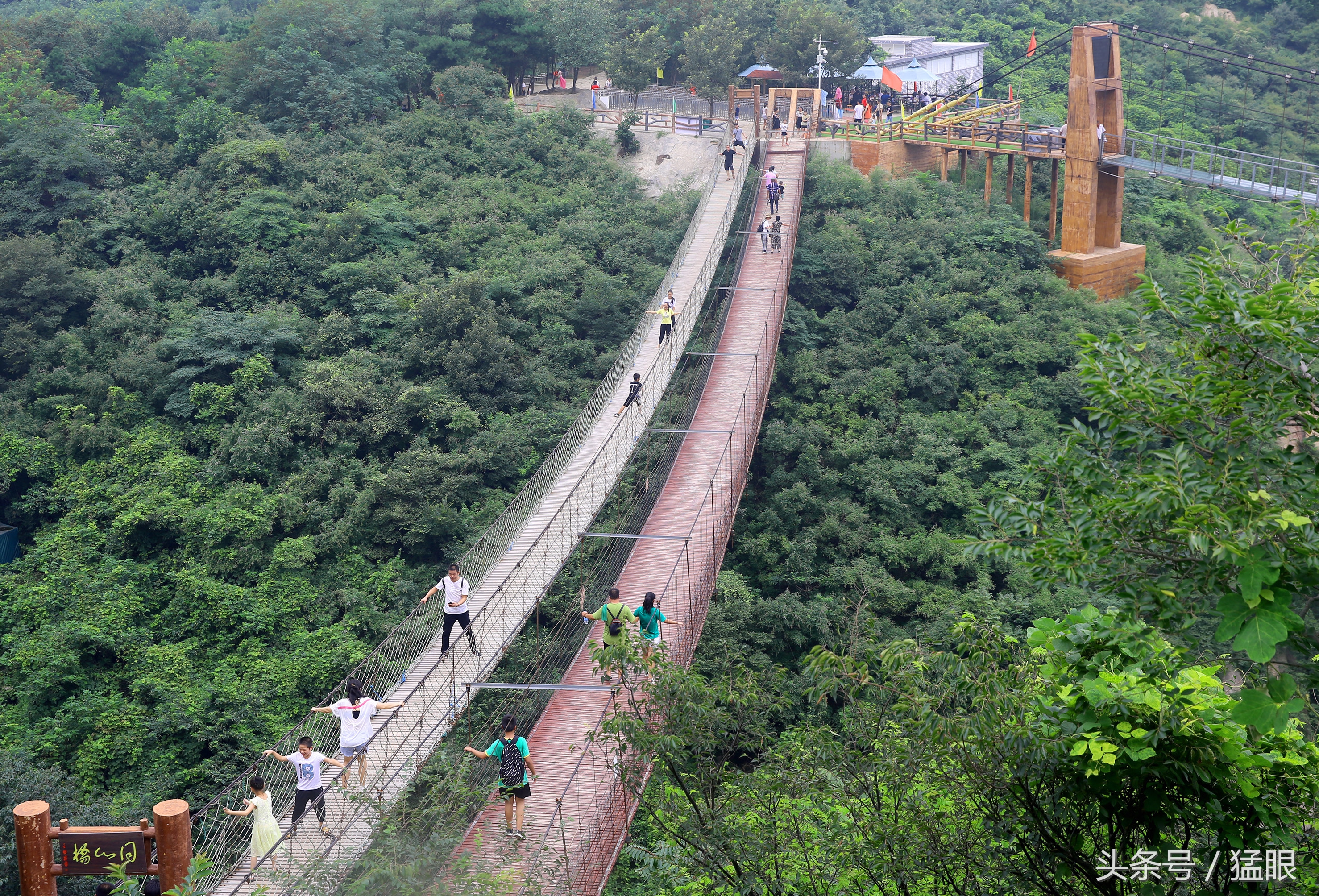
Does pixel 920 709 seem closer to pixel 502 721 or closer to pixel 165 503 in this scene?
pixel 502 721

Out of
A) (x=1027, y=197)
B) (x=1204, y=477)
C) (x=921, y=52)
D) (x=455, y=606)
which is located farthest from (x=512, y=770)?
(x=921, y=52)

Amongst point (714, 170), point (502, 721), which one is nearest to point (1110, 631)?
point (502, 721)

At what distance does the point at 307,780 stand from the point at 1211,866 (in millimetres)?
6000

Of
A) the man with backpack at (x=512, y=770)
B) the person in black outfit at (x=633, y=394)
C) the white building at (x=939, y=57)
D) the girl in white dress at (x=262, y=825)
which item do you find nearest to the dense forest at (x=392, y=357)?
the man with backpack at (x=512, y=770)

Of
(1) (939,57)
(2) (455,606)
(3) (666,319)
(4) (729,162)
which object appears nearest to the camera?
(2) (455,606)

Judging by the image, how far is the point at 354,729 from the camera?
28.6 feet

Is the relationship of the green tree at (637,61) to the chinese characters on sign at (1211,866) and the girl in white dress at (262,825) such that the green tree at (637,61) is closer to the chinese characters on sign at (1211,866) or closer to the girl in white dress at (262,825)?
the girl in white dress at (262,825)

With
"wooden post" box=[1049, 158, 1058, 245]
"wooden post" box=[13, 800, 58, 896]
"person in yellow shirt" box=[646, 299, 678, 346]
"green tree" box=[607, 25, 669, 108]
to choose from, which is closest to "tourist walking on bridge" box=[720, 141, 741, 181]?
"green tree" box=[607, 25, 669, 108]

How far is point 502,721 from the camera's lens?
35.2 feet

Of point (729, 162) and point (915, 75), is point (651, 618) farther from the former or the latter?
point (915, 75)

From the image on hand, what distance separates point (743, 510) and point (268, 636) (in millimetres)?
6455

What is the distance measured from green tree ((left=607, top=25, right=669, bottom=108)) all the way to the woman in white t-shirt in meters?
19.8

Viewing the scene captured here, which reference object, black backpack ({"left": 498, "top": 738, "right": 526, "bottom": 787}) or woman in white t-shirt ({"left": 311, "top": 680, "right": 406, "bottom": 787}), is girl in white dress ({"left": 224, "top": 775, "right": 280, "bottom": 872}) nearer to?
woman in white t-shirt ({"left": 311, "top": 680, "right": 406, "bottom": 787})

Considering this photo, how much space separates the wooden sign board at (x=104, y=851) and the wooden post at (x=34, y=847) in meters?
0.09
